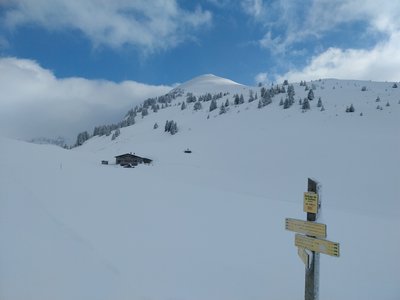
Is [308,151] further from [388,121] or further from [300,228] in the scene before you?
[300,228]

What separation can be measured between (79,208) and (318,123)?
62665 mm

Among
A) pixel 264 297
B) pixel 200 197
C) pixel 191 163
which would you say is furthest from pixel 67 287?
pixel 191 163

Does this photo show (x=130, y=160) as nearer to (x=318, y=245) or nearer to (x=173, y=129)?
(x=173, y=129)

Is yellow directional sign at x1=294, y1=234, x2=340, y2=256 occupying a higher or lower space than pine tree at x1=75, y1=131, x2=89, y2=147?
lower

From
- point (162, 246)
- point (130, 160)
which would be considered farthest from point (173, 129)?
point (162, 246)

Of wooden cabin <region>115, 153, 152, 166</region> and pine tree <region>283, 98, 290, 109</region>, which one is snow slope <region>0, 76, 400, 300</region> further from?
pine tree <region>283, 98, 290, 109</region>

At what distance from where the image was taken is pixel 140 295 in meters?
6.35

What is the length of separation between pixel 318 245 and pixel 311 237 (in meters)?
0.18

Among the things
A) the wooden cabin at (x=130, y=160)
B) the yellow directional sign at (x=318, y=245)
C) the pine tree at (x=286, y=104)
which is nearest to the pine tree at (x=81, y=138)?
the wooden cabin at (x=130, y=160)

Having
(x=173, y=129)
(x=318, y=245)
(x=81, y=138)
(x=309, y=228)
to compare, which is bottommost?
(x=318, y=245)

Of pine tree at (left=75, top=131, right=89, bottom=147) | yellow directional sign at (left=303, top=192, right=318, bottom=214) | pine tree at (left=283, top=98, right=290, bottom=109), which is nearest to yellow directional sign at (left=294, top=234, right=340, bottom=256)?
yellow directional sign at (left=303, top=192, right=318, bottom=214)

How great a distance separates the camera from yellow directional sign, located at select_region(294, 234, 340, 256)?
490 centimetres

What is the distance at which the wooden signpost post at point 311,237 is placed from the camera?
5133mm

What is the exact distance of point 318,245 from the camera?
510cm
